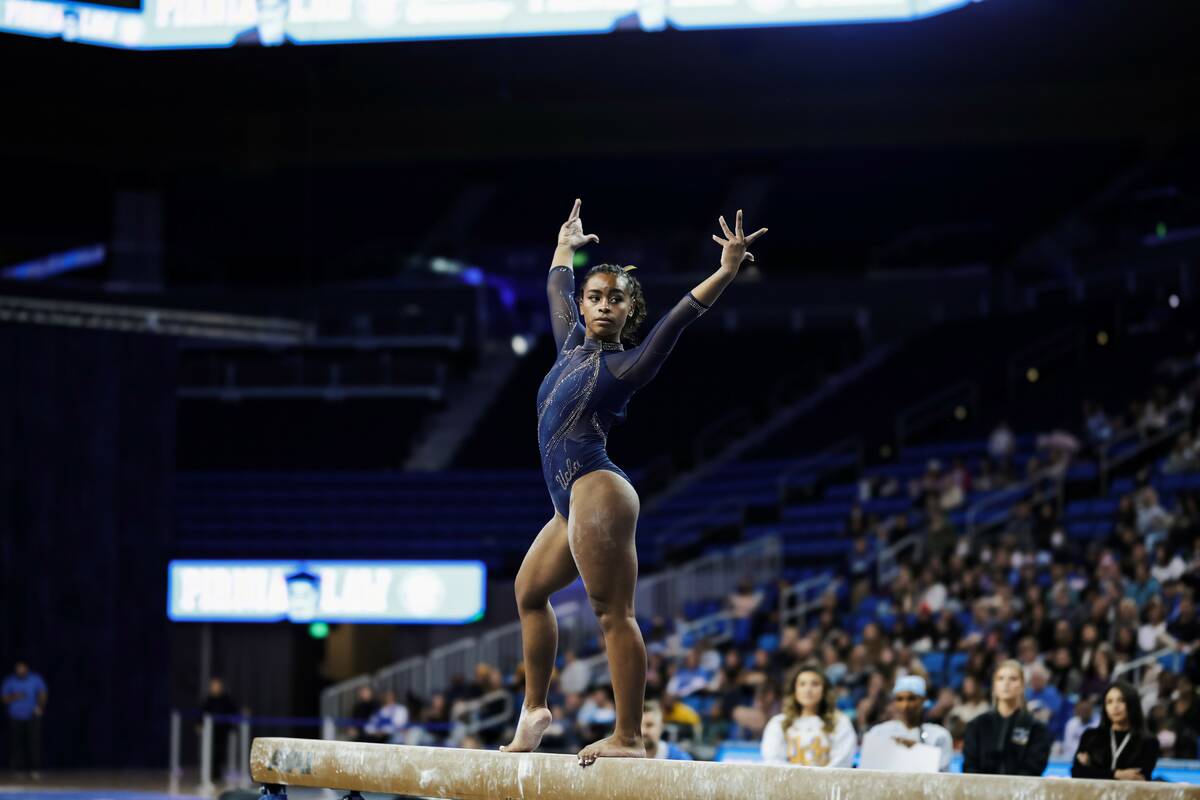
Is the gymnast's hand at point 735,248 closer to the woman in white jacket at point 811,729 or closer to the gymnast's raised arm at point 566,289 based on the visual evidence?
the gymnast's raised arm at point 566,289

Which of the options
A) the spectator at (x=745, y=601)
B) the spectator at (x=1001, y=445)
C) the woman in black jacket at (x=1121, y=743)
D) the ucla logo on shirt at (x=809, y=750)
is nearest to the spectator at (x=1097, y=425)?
the spectator at (x=1001, y=445)

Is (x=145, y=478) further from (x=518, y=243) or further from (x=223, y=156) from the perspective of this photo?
(x=518, y=243)

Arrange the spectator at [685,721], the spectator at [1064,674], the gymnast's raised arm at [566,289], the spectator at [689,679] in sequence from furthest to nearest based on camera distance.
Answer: the spectator at [689,679], the spectator at [1064,674], the spectator at [685,721], the gymnast's raised arm at [566,289]

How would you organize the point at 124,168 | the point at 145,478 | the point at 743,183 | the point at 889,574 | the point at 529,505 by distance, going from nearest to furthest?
the point at 889,574 → the point at 145,478 → the point at 529,505 → the point at 124,168 → the point at 743,183

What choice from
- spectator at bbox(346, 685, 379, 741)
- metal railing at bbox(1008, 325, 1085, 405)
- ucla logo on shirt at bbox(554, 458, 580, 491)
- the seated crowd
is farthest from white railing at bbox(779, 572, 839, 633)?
ucla logo on shirt at bbox(554, 458, 580, 491)

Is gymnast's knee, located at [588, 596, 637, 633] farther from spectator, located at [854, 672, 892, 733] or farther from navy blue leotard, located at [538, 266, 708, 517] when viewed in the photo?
spectator, located at [854, 672, 892, 733]

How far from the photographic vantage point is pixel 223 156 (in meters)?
22.5

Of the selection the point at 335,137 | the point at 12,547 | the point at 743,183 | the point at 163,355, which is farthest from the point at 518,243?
the point at 12,547

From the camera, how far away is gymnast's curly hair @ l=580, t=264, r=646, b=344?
5.09 meters

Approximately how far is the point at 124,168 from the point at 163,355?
630cm

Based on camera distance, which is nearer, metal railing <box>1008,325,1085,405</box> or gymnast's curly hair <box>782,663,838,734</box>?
gymnast's curly hair <box>782,663,838,734</box>

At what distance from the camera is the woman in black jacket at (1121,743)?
22.2 ft

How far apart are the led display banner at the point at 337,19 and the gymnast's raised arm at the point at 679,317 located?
1277 centimetres

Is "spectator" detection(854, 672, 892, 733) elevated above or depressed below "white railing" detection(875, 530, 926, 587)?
below
